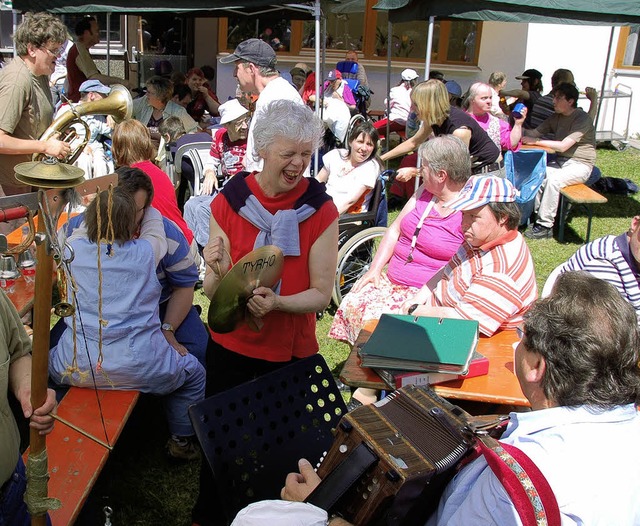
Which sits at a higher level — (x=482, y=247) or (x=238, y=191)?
(x=238, y=191)

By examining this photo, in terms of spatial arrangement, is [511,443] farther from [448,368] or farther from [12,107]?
[12,107]

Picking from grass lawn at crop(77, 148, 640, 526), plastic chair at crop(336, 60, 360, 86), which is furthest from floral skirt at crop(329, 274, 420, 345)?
plastic chair at crop(336, 60, 360, 86)

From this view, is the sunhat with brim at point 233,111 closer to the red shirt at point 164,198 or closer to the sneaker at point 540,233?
the red shirt at point 164,198

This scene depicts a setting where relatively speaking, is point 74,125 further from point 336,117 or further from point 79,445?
point 336,117

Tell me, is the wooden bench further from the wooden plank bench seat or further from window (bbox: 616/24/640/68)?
window (bbox: 616/24/640/68)

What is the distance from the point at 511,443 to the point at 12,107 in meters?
3.57

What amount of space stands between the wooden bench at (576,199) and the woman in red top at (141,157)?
415 cm

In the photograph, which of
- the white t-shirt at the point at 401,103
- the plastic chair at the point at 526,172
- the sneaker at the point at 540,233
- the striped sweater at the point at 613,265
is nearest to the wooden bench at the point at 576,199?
the sneaker at the point at 540,233

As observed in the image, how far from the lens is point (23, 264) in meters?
1.52

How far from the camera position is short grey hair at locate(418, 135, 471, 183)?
139 inches

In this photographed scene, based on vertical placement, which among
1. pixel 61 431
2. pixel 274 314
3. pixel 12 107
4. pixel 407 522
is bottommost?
pixel 61 431

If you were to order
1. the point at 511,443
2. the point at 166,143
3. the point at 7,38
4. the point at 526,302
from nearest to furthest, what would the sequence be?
the point at 511,443 → the point at 526,302 → the point at 166,143 → the point at 7,38

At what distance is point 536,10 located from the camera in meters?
5.92

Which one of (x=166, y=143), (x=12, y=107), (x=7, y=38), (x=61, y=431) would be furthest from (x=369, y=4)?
(x=61, y=431)
